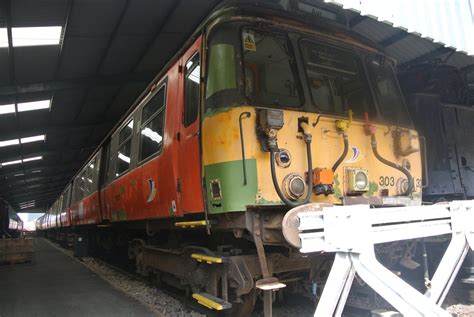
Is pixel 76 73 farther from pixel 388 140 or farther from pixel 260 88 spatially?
pixel 388 140

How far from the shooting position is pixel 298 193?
348 centimetres

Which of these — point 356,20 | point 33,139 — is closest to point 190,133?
point 356,20

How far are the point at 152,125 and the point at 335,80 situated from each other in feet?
8.20

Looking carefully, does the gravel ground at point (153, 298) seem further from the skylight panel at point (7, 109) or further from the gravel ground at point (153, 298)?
the skylight panel at point (7, 109)

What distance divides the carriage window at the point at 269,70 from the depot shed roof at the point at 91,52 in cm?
135

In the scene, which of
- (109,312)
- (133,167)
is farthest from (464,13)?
(109,312)

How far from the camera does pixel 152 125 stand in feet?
17.9

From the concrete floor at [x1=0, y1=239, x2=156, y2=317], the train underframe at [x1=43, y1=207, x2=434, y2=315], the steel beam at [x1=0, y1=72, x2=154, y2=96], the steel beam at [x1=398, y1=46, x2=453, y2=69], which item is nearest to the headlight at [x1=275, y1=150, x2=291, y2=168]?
the train underframe at [x1=43, y1=207, x2=434, y2=315]

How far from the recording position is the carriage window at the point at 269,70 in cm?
375

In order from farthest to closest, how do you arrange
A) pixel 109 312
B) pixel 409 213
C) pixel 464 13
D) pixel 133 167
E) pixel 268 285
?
pixel 133 167 → pixel 464 13 → pixel 109 312 → pixel 268 285 → pixel 409 213

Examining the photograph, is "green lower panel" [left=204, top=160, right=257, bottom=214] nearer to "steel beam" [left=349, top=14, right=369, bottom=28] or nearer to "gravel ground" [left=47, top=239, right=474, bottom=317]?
"gravel ground" [left=47, top=239, right=474, bottom=317]

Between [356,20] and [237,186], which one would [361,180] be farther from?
[356,20]

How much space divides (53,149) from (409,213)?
18.0 metres

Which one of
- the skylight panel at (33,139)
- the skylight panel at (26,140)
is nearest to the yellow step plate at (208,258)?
the skylight panel at (26,140)
